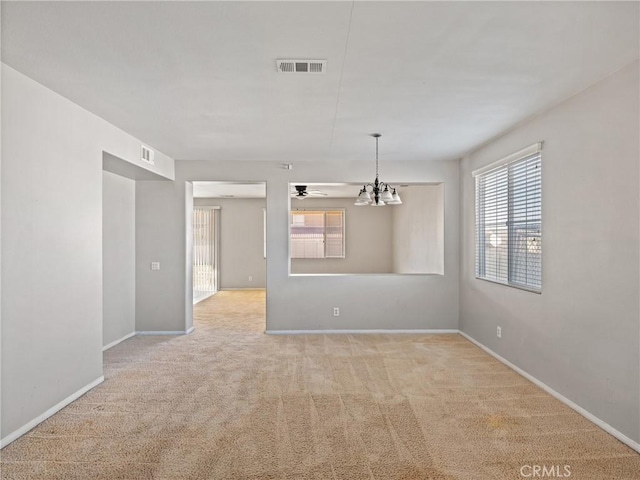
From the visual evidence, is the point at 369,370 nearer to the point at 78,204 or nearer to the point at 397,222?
the point at 78,204

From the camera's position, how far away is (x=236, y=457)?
2.45 metres

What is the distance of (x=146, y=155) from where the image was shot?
4.68 meters

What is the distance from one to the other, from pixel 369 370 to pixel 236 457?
6.29ft

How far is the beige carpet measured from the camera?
235cm

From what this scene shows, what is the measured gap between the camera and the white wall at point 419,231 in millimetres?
6257

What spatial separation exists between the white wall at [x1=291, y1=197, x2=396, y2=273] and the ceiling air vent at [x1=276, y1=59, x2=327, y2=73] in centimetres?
768

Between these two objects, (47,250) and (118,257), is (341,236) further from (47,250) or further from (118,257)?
(47,250)

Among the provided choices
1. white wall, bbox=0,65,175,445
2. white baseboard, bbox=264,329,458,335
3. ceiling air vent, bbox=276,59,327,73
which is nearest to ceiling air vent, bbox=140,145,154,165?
white wall, bbox=0,65,175,445

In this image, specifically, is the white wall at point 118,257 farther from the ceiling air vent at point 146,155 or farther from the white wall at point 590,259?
the white wall at point 590,259

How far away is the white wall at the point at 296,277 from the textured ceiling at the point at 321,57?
1.67 metres

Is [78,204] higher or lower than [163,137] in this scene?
lower

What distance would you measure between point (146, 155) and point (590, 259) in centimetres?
462

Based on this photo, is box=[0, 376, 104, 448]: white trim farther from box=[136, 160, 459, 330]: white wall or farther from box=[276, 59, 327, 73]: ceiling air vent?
box=[276, 59, 327, 73]: ceiling air vent

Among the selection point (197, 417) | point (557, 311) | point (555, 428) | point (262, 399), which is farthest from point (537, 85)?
point (197, 417)
